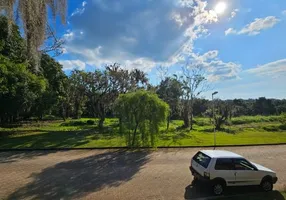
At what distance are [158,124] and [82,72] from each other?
1635 centimetres

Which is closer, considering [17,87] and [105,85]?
[17,87]

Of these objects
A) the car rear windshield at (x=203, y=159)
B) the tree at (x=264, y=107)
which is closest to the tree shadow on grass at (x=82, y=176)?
the car rear windshield at (x=203, y=159)

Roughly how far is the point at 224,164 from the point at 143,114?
29.2 ft

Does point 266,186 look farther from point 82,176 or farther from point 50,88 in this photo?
point 50,88

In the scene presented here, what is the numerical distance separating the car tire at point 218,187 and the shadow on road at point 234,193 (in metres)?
0.19

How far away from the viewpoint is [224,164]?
33.0ft

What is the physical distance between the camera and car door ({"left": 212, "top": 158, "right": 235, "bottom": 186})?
9.86m

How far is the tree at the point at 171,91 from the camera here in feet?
128

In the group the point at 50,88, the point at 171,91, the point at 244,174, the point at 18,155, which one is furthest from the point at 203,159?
the point at 171,91

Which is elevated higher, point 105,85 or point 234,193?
point 105,85

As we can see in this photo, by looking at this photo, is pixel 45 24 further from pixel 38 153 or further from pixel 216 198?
pixel 38 153

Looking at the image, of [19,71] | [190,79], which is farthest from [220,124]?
[19,71]

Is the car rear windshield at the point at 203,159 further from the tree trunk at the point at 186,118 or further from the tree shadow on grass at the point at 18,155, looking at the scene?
the tree trunk at the point at 186,118

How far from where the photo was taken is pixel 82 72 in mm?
31359
